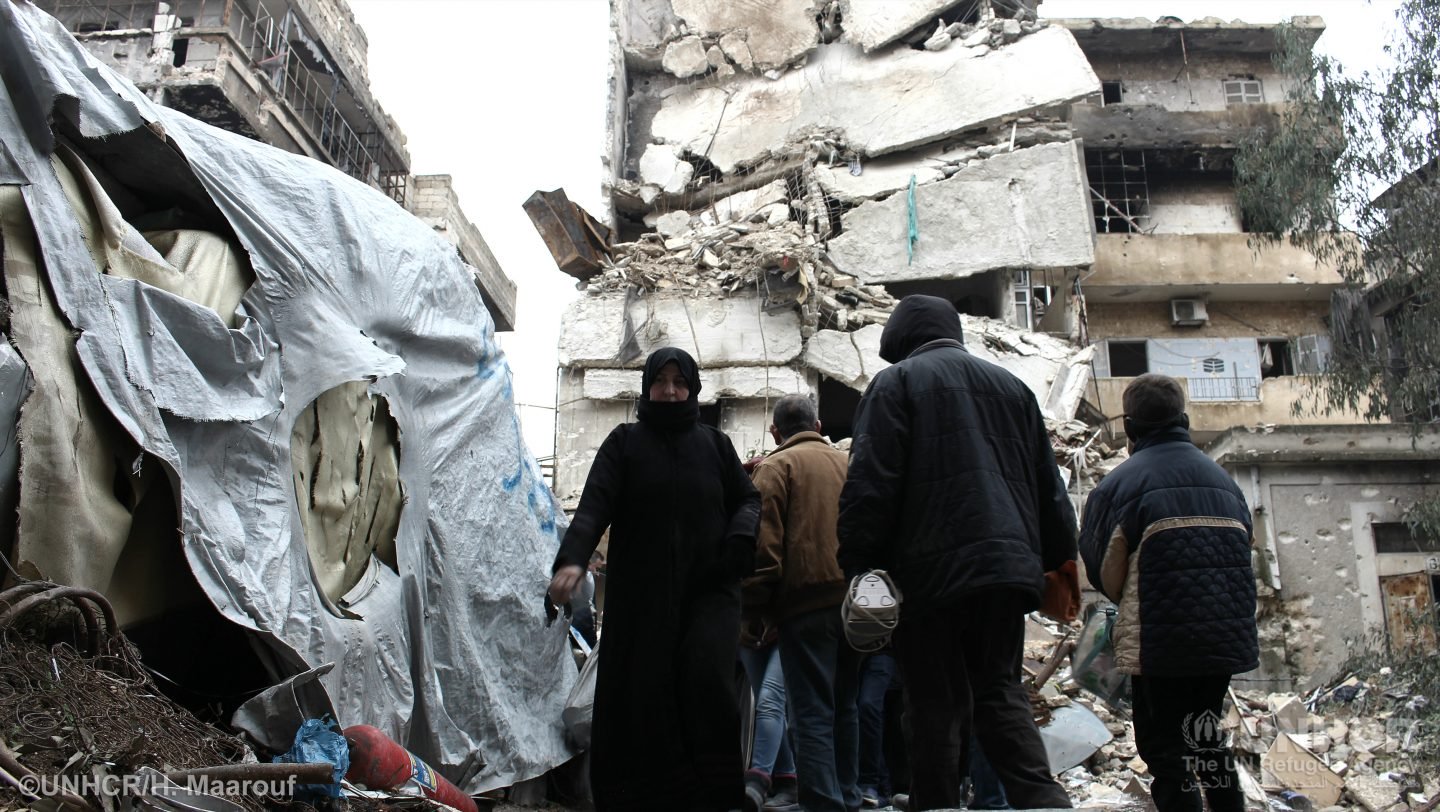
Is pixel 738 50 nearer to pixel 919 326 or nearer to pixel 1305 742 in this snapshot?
pixel 1305 742

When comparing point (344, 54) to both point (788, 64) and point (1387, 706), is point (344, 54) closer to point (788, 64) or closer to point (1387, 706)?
point (788, 64)

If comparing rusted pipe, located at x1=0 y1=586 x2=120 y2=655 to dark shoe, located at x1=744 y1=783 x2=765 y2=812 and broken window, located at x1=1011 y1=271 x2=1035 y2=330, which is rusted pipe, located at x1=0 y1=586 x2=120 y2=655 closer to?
dark shoe, located at x1=744 y1=783 x2=765 y2=812

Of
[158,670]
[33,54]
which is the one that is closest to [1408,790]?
[158,670]

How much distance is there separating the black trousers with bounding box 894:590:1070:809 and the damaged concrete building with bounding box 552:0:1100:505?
10.6 m

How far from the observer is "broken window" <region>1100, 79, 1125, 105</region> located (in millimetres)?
24159

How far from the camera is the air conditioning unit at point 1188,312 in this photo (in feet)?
71.7

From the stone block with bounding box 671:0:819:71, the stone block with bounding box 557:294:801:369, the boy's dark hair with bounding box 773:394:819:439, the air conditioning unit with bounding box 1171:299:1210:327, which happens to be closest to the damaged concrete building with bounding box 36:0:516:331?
the stone block with bounding box 557:294:801:369

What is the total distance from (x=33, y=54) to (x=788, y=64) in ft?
53.3

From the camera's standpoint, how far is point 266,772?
302cm

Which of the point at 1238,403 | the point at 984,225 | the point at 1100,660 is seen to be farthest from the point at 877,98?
the point at 1100,660

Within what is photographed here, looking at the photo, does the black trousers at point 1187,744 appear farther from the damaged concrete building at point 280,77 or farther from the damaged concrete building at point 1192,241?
the damaged concrete building at point 1192,241

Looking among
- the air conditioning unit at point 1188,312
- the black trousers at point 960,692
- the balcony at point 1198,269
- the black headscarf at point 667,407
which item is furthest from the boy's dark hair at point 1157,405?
the air conditioning unit at point 1188,312

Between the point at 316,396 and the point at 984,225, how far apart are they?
13809mm

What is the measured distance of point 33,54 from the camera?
11.8 feet
